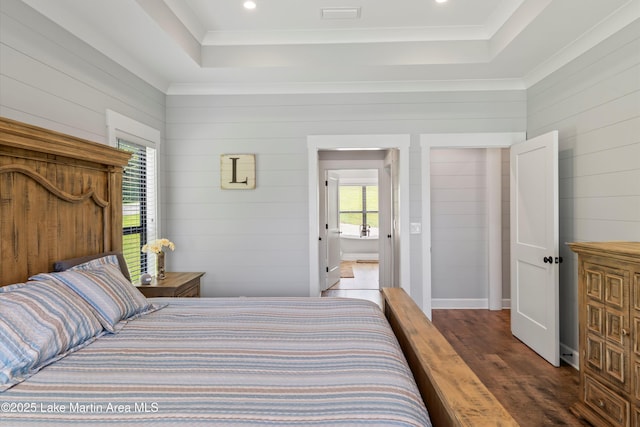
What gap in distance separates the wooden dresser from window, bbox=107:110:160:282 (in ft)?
11.1

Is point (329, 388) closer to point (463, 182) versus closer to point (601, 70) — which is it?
point (601, 70)

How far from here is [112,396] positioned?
43.4 inches

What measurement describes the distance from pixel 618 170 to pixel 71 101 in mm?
3779

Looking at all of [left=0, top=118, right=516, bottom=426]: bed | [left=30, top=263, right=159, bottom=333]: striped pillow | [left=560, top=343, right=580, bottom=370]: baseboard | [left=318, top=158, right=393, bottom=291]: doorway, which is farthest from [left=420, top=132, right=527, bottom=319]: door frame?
[left=30, top=263, right=159, bottom=333]: striped pillow

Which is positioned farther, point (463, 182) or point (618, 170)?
point (463, 182)

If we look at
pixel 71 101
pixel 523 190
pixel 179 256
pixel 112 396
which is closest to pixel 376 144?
pixel 523 190

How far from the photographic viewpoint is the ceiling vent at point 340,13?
2.97 metres

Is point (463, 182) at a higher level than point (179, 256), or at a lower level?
higher

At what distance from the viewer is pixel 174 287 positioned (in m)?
2.89

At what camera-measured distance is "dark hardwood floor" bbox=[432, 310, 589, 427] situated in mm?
2484

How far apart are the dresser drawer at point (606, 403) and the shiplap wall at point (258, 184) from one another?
5.74 feet

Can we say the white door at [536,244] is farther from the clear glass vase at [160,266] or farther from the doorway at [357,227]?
the clear glass vase at [160,266]

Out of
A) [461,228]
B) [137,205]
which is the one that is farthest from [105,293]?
[461,228]

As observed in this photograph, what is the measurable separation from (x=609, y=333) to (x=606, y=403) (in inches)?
16.2
